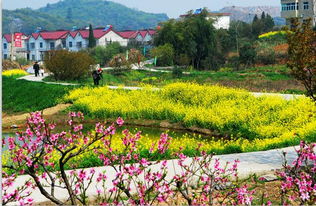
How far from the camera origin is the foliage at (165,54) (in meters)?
40.2

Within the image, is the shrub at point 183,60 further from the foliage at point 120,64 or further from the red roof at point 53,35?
the red roof at point 53,35

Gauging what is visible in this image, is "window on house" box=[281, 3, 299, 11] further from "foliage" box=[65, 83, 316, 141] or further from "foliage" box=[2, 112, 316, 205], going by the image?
"foliage" box=[2, 112, 316, 205]

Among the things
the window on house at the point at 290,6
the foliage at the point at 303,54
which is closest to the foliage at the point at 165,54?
the window on house at the point at 290,6

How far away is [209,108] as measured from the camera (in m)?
17.4

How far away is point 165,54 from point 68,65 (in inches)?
502

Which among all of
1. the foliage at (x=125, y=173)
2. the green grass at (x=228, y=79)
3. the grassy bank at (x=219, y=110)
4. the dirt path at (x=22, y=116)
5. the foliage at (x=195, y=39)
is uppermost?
the foliage at (x=195, y=39)

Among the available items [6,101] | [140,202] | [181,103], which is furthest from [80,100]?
[140,202]

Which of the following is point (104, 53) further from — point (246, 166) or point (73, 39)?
point (246, 166)

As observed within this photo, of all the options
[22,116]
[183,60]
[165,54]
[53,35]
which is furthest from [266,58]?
[53,35]

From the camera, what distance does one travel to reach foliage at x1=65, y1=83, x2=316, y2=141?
14.5 metres

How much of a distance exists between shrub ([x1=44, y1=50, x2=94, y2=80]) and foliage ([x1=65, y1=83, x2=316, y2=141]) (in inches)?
231

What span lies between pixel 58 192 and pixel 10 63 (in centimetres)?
3897

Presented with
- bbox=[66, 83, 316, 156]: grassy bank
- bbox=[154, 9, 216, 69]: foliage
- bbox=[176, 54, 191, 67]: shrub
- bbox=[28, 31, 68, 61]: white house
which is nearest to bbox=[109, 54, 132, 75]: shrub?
bbox=[176, 54, 191, 67]: shrub

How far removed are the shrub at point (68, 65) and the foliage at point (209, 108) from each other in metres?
5.86
